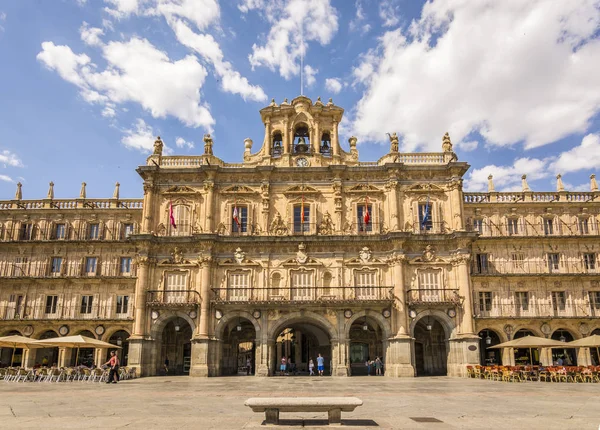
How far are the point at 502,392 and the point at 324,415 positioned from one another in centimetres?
→ 1140

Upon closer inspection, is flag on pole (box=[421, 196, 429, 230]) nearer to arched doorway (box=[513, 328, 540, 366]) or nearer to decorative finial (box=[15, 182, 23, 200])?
arched doorway (box=[513, 328, 540, 366])

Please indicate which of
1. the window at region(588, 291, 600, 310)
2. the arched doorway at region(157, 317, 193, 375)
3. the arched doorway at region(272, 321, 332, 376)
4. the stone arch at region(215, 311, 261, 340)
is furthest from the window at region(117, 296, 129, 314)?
the window at region(588, 291, 600, 310)

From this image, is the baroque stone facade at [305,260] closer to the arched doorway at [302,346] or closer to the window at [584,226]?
the window at [584,226]

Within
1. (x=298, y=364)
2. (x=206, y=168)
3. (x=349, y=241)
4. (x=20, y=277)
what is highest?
(x=206, y=168)

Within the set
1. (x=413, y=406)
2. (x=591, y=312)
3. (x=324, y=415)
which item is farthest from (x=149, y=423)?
(x=591, y=312)

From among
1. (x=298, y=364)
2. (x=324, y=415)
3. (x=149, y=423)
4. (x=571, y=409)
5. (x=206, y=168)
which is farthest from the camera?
(x=298, y=364)

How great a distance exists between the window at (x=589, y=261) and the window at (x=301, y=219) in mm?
23819

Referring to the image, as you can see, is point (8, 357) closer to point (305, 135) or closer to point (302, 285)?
point (302, 285)

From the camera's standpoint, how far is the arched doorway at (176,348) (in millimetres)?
40812

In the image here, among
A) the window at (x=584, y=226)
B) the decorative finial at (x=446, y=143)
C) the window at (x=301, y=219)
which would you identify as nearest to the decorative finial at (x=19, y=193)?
the window at (x=301, y=219)

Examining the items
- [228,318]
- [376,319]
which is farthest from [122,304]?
[376,319]

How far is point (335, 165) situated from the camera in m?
40.3

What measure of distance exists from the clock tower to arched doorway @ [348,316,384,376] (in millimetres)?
13686

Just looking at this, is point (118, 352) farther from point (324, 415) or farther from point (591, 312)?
point (591, 312)
